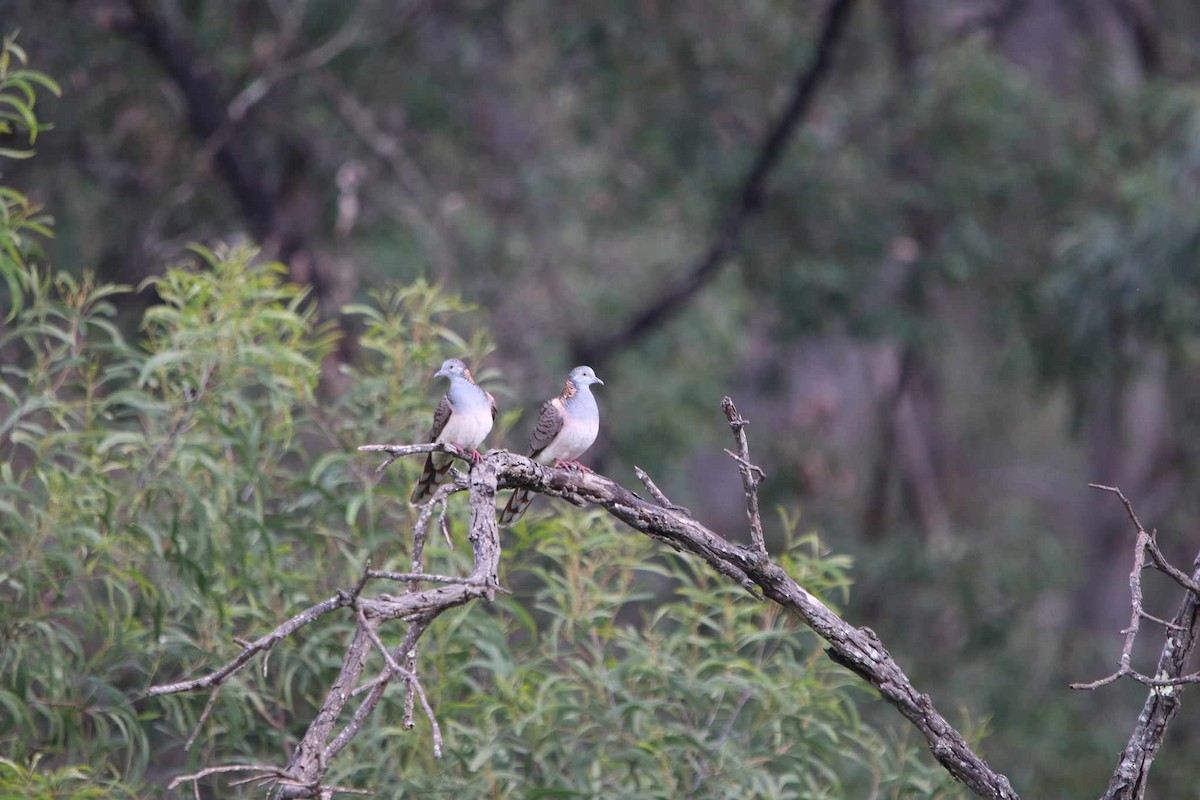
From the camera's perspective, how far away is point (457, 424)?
207 inches

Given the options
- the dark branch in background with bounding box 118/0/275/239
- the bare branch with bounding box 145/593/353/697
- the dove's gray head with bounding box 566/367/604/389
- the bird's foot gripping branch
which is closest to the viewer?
the bare branch with bounding box 145/593/353/697

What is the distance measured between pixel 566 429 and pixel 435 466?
0.55 m

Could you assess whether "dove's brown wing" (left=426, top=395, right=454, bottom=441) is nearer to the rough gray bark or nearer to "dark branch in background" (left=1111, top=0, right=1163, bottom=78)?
the rough gray bark

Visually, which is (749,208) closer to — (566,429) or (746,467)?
(566,429)

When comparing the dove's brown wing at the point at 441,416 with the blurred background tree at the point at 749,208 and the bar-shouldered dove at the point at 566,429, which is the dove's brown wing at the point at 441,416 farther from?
the blurred background tree at the point at 749,208

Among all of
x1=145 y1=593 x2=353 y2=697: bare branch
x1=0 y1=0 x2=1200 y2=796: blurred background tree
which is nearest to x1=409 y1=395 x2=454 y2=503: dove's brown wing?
x1=145 y1=593 x2=353 y2=697: bare branch

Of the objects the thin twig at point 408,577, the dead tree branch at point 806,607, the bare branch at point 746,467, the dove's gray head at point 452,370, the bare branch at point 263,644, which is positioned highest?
the thin twig at point 408,577

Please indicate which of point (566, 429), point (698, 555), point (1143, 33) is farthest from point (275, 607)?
point (1143, 33)

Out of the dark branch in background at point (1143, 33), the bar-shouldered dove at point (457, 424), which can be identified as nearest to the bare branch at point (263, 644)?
the bar-shouldered dove at point (457, 424)

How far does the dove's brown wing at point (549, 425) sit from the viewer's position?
548 centimetres

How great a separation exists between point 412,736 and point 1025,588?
10679 mm

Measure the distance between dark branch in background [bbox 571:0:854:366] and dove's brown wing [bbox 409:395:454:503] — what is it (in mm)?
6848

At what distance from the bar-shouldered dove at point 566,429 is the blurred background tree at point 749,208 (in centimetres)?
447

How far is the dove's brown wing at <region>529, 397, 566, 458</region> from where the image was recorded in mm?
5484
